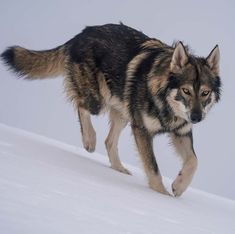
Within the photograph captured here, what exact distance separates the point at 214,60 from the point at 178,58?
51 cm

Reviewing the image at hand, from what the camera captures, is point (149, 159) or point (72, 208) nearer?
point (72, 208)

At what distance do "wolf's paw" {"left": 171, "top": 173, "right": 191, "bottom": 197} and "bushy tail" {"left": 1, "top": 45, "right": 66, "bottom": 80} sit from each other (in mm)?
2885

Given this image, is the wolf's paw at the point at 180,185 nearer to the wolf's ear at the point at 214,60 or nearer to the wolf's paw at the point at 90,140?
the wolf's ear at the point at 214,60

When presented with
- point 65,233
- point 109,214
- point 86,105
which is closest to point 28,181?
point 109,214

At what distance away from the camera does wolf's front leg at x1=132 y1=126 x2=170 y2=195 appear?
734cm

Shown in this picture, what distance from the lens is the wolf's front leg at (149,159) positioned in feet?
24.1

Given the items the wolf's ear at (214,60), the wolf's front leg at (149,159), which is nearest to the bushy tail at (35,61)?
the wolf's front leg at (149,159)

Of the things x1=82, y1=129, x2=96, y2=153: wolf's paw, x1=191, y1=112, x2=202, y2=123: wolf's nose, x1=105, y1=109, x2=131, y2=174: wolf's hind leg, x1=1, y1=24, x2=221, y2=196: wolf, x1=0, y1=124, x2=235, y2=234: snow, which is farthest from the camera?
x1=105, y1=109, x2=131, y2=174: wolf's hind leg

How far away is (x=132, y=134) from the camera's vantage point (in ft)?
25.8

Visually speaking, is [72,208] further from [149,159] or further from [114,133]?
[114,133]

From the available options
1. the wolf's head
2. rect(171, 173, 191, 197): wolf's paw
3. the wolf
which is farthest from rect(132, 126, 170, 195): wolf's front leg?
the wolf's head

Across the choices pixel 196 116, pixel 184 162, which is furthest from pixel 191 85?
pixel 184 162

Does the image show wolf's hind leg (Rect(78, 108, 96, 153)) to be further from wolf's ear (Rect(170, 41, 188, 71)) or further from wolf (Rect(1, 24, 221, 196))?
wolf's ear (Rect(170, 41, 188, 71))

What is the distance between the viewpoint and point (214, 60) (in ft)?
25.0
